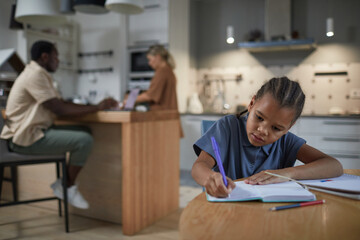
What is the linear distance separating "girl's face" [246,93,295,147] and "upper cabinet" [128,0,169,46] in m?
3.01

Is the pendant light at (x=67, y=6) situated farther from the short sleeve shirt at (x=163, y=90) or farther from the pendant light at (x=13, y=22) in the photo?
the short sleeve shirt at (x=163, y=90)

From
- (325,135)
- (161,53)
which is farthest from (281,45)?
(325,135)

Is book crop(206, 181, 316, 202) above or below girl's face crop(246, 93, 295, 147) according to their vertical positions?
below

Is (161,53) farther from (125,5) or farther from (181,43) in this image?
(181,43)

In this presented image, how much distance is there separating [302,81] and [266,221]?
296 cm

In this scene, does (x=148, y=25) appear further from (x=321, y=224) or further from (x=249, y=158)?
(x=321, y=224)

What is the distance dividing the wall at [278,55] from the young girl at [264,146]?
2152 millimetres

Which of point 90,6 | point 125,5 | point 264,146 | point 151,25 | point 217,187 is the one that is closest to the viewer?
point 217,187

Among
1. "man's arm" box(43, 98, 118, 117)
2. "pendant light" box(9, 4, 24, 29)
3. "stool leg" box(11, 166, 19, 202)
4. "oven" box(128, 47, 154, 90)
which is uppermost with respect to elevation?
"pendant light" box(9, 4, 24, 29)

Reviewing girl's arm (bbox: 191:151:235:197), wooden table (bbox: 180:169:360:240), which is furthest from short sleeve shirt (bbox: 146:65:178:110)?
wooden table (bbox: 180:169:360:240)

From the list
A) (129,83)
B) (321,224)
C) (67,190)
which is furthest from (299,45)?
(321,224)

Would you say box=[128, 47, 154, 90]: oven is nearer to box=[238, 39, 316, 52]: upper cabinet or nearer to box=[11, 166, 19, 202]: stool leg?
box=[238, 39, 316, 52]: upper cabinet

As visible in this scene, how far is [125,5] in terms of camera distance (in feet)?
9.03

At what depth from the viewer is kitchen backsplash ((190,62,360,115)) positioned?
3.42 meters
